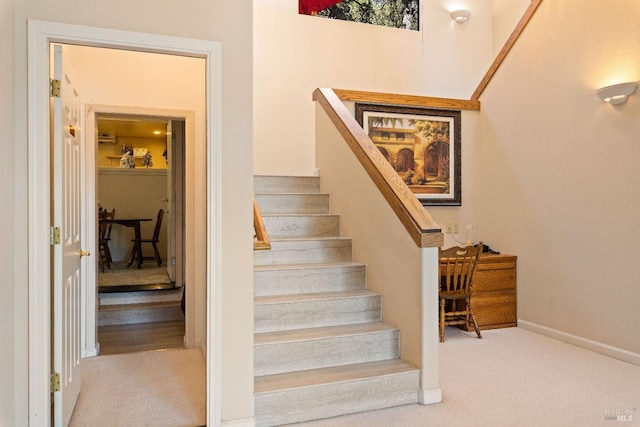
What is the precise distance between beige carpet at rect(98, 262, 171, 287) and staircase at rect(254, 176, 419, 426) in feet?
8.68

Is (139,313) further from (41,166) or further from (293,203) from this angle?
(41,166)

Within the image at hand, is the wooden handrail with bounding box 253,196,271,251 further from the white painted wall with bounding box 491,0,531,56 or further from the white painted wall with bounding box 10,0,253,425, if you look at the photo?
the white painted wall with bounding box 491,0,531,56

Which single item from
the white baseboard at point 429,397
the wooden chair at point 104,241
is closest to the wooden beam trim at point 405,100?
the white baseboard at point 429,397

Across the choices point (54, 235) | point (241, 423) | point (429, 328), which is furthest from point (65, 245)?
point (429, 328)

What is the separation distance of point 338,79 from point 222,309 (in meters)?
3.62

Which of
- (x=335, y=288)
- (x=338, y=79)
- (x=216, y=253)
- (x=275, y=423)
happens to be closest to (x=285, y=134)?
(x=338, y=79)

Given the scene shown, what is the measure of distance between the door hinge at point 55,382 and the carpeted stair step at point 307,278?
1350 mm

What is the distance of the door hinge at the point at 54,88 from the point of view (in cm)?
224

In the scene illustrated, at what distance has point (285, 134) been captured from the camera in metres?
5.14

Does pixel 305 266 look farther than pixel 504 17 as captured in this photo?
No

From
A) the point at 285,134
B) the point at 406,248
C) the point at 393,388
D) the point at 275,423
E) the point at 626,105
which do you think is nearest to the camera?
the point at 275,423

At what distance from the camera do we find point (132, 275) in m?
6.32

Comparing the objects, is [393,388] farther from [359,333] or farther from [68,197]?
[68,197]

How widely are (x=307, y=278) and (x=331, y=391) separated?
97cm
